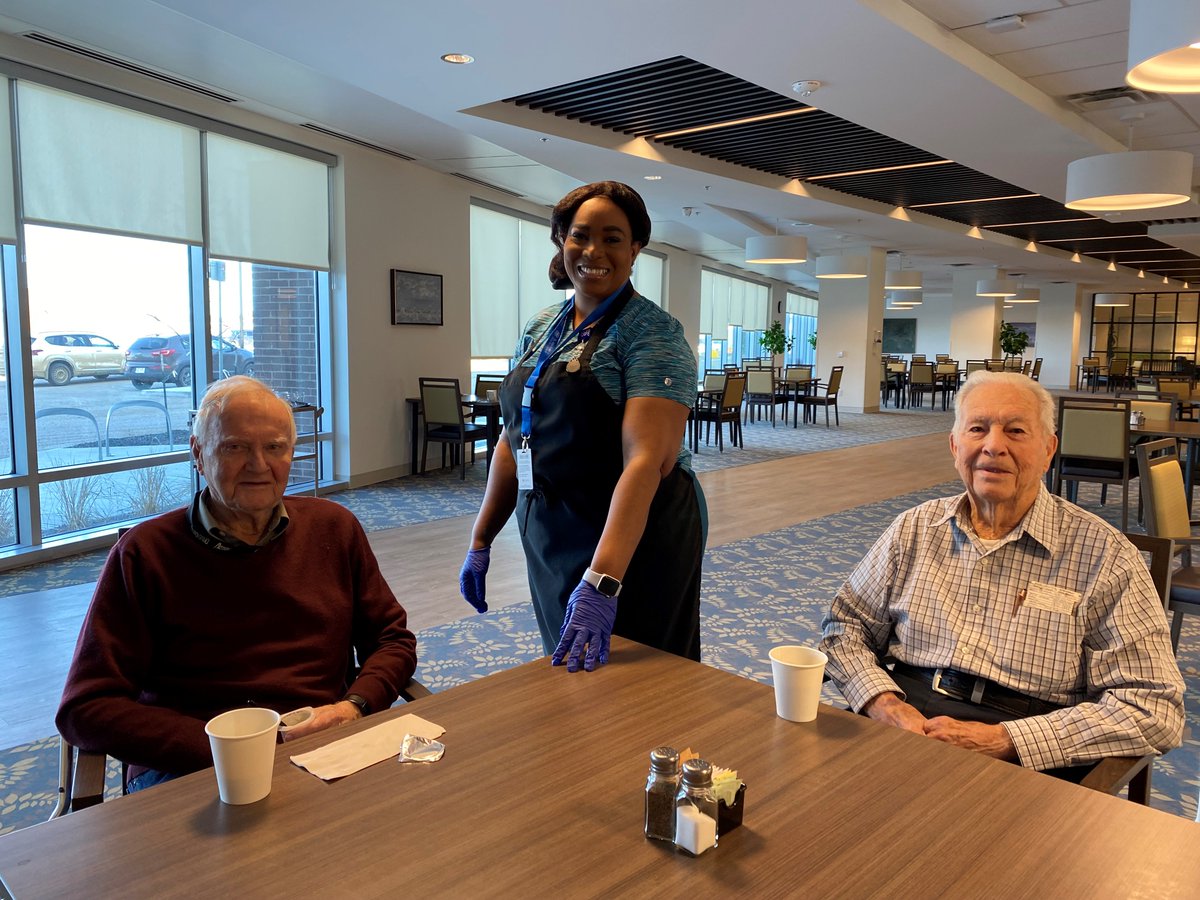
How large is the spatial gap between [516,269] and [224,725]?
977 centimetres

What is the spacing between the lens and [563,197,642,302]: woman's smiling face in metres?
1.74

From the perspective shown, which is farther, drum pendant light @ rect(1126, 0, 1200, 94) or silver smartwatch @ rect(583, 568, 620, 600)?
drum pendant light @ rect(1126, 0, 1200, 94)

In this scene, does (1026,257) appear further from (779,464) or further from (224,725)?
(224,725)

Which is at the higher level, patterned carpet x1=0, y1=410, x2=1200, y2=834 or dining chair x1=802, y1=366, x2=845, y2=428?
dining chair x1=802, y1=366, x2=845, y2=428

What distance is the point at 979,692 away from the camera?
1.63 metres

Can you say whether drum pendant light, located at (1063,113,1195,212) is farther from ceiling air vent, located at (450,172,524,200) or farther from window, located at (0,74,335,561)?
window, located at (0,74,335,561)

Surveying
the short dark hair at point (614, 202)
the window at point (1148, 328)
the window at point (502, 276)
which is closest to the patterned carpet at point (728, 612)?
the short dark hair at point (614, 202)

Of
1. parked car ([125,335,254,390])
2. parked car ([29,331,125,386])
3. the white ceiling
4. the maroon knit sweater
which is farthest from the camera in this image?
parked car ([125,335,254,390])

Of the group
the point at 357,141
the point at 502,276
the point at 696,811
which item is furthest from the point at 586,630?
the point at 502,276

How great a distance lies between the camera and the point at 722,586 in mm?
4605

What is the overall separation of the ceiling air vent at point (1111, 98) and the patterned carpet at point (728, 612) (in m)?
3.14

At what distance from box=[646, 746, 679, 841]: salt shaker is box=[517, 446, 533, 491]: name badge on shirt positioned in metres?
Result: 0.90

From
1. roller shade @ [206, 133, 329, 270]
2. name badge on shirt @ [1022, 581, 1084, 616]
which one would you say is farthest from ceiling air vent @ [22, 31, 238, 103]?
name badge on shirt @ [1022, 581, 1084, 616]

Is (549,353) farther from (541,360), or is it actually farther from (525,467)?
(525,467)
